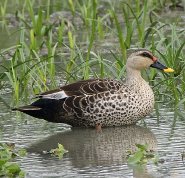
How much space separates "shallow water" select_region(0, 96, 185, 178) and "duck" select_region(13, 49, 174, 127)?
102 millimetres

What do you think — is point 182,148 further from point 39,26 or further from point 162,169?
point 39,26

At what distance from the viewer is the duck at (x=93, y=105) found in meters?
9.23

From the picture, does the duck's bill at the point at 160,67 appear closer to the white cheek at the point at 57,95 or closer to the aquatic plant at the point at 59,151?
the white cheek at the point at 57,95

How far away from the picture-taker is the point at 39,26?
13500 mm

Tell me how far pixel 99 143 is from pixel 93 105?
2.34 ft

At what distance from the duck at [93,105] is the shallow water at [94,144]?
0.10 m

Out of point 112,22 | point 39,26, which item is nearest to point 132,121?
point 39,26

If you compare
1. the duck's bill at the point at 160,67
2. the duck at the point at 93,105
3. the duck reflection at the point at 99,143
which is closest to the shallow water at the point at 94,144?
the duck reflection at the point at 99,143

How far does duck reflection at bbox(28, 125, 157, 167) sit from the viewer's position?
7.92m

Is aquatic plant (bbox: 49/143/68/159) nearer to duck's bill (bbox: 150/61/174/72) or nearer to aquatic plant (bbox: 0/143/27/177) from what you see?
aquatic plant (bbox: 0/143/27/177)

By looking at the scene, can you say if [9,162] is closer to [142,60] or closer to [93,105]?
[93,105]

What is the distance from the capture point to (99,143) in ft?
28.2

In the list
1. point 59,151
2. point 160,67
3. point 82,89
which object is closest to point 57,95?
point 82,89

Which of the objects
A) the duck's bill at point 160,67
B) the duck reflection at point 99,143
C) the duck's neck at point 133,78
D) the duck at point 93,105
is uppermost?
the duck's bill at point 160,67
